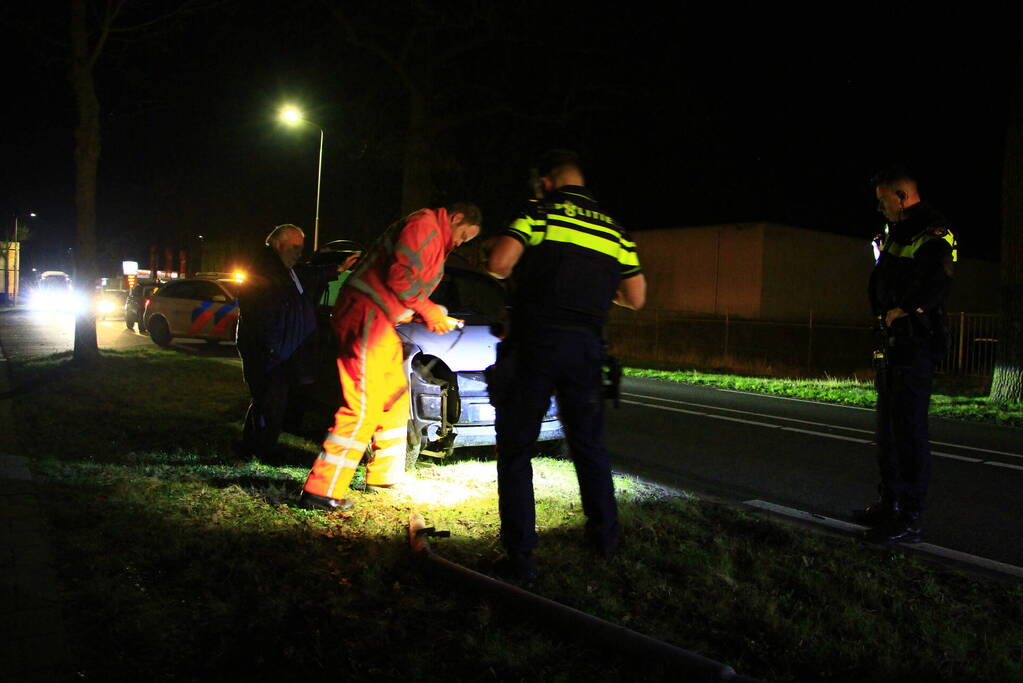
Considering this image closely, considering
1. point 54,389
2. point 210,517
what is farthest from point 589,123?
point 210,517

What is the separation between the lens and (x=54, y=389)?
10.3m

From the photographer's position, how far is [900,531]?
472cm

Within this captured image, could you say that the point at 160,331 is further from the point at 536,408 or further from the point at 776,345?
the point at 536,408

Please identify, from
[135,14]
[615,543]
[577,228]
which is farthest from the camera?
[135,14]

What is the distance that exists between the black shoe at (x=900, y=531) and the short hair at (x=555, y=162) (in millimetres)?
2632

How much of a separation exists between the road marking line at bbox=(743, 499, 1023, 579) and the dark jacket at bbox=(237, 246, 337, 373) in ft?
10.8

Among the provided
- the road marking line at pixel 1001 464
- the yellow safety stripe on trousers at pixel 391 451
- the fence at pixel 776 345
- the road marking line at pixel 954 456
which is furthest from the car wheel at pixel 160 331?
the road marking line at pixel 1001 464

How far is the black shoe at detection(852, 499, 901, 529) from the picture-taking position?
488 centimetres

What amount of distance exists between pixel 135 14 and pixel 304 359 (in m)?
12.4

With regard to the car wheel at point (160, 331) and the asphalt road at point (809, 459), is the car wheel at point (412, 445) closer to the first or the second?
the asphalt road at point (809, 459)

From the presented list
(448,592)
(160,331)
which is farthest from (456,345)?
(160,331)

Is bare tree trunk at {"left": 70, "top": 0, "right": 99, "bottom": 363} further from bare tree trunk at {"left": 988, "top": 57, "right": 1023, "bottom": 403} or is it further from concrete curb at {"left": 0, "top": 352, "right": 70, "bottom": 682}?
bare tree trunk at {"left": 988, "top": 57, "right": 1023, "bottom": 403}

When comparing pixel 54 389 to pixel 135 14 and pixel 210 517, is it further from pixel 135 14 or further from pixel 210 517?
pixel 135 14

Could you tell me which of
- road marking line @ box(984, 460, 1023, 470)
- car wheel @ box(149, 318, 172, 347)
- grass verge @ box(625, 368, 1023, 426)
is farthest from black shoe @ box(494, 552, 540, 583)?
car wheel @ box(149, 318, 172, 347)
